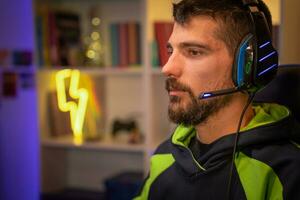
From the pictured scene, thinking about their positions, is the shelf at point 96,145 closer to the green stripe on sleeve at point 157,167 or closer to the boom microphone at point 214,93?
the green stripe on sleeve at point 157,167

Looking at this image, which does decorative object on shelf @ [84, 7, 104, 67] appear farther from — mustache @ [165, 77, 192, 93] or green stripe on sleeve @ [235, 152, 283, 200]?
green stripe on sleeve @ [235, 152, 283, 200]

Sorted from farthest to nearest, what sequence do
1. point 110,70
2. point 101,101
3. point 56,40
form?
point 101,101 → point 56,40 → point 110,70

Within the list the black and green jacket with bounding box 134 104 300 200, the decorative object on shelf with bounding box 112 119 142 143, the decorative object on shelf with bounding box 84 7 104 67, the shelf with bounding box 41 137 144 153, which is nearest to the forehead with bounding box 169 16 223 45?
the black and green jacket with bounding box 134 104 300 200

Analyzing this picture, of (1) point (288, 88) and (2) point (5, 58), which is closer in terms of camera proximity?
(1) point (288, 88)

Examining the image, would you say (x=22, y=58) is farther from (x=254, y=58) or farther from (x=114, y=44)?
(x=254, y=58)

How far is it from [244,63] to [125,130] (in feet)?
5.13

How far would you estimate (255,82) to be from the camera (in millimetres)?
900

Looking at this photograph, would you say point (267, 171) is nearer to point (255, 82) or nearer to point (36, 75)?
point (255, 82)

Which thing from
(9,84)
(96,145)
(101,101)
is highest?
(9,84)

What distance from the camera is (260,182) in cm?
88

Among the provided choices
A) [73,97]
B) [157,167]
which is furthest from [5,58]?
[157,167]

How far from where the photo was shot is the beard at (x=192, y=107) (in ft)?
3.23

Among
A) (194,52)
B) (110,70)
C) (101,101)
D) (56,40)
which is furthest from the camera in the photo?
(101,101)

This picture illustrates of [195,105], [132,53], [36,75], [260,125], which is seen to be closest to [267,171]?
[260,125]
